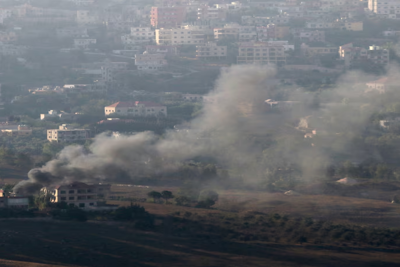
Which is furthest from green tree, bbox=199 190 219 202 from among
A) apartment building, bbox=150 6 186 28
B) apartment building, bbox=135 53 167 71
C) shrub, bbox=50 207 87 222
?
apartment building, bbox=150 6 186 28

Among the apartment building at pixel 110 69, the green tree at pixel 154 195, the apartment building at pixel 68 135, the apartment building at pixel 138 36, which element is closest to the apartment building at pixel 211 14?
the apartment building at pixel 138 36

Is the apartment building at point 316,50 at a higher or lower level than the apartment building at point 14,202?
higher

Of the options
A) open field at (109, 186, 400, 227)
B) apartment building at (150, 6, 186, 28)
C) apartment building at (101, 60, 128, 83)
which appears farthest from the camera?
apartment building at (150, 6, 186, 28)

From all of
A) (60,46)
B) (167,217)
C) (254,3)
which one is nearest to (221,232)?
(167,217)

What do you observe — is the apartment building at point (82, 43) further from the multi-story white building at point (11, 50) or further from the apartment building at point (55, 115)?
the apartment building at point (55, 115)

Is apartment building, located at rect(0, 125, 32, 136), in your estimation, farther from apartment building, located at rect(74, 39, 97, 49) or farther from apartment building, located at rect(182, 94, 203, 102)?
apartment building, located at rect(74, 39, 97, 49)
